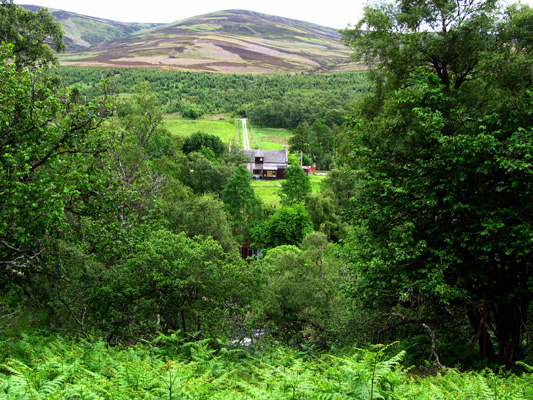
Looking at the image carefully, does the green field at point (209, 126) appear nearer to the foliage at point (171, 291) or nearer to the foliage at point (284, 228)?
the foliage at point (284, 228)

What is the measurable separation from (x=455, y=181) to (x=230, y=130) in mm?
127013

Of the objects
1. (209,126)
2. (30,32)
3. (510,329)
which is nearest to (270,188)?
(209,126)

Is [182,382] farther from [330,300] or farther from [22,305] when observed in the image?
[330,300]

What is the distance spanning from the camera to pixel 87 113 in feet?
41.6

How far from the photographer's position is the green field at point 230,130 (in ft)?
398

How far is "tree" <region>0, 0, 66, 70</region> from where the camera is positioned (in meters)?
21.4

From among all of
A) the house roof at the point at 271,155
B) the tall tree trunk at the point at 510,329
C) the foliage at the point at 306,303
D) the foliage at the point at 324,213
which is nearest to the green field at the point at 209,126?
the house roof at the point at 271,155

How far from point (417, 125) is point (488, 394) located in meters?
9.13

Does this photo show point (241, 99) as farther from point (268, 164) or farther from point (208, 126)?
point (268, 164)

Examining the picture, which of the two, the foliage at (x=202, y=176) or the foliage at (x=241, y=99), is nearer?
the foliage at (x=202, y=176)

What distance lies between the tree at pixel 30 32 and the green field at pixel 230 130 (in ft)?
305

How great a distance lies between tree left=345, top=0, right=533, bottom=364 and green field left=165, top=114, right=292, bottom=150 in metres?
103

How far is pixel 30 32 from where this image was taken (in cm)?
2239

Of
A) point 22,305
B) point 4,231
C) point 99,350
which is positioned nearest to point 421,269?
point 99,350
